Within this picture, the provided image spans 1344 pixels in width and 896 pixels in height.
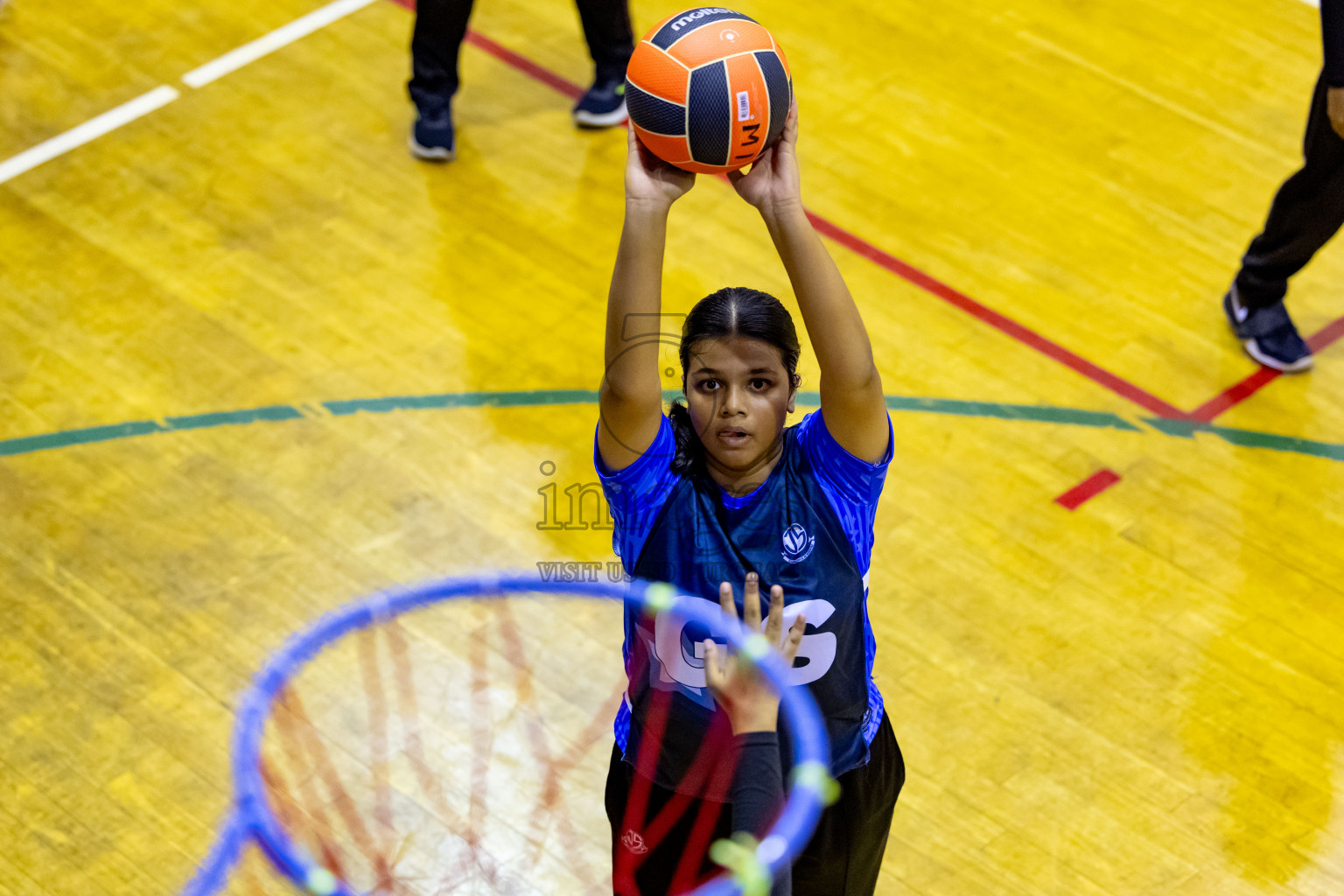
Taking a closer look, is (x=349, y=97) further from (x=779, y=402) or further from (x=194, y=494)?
(x=779, y=402)

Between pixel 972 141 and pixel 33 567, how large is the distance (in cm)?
419

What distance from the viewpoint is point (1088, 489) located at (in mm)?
5477

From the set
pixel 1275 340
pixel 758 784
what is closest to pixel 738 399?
pixel 758 784

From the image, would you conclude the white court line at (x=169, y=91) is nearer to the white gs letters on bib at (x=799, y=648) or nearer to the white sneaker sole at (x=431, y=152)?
the white sneaker sole at (x=431, y=152)

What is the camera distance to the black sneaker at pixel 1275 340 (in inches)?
234

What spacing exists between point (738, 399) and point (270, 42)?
17.2 feet

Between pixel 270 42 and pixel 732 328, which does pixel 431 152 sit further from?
pixel 732 328

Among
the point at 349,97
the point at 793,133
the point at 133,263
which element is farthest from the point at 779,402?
the point at 349,97

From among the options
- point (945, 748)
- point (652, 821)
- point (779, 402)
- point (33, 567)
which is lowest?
point (33, 567)

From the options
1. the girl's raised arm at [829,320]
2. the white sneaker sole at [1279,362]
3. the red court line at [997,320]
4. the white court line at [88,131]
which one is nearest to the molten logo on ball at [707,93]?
the girl's raised arm at [829,320]

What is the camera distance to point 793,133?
3150 mm

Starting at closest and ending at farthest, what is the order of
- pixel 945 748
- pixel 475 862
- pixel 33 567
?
1. pixel 475 862
2. pixel 945 748
3. pixel 33 567

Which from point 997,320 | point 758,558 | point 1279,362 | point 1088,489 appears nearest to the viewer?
point 758,558

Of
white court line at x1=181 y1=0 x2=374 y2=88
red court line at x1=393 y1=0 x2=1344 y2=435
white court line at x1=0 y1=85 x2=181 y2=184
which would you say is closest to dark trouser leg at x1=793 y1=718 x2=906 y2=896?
red court line at x1=393 y1=0 x2=1344 y2=435
